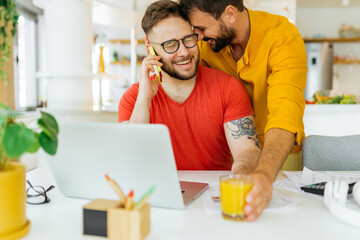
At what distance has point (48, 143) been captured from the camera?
2.34 feet

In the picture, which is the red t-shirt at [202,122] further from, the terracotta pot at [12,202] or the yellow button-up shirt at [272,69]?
the terracotta pot at [12,202]

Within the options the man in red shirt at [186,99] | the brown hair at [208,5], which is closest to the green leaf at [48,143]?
the man in red shirt at [186,99]

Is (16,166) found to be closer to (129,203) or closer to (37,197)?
(129,203)

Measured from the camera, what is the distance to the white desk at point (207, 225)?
→ 77 cm

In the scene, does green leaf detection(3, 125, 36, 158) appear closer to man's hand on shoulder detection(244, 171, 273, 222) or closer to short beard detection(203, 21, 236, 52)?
man's hand on shoulder detection(244, 171, 273, 222)

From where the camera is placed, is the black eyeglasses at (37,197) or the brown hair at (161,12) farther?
the brown hair at (161,12)

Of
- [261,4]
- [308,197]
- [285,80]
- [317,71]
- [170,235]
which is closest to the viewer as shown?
[170,235]

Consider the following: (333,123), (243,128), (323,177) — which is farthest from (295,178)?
(333,123)

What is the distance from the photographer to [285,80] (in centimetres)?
153

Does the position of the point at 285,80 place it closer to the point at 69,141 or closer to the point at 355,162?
the point at 355,162

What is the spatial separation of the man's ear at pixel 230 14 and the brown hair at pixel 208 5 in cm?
1

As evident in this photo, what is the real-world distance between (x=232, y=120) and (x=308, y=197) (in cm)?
63

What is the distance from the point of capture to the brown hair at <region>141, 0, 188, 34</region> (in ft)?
5.53

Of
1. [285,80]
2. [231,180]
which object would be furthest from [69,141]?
[285,80]
